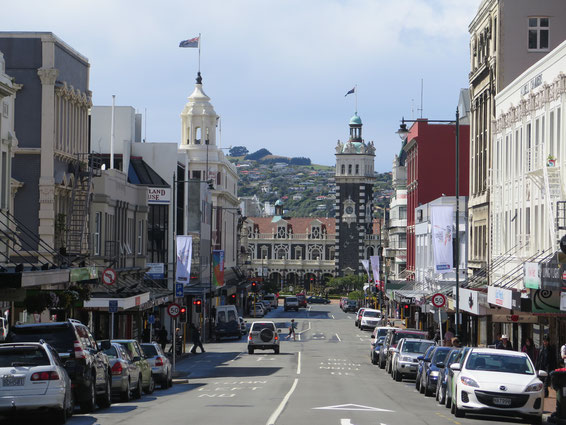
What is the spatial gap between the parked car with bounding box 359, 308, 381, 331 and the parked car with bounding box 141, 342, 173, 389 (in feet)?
182

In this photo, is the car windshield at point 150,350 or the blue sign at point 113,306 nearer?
the car windshield at point 150,350

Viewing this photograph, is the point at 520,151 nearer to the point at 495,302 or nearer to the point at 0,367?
the point at 495,302

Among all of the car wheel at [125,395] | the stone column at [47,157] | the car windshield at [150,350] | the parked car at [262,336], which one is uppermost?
the stone column at [47,157]

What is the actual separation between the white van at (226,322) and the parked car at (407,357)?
3616 centimetres

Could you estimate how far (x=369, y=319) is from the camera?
88625 mm

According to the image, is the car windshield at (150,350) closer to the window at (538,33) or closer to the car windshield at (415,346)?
the car windshield at (415,346)

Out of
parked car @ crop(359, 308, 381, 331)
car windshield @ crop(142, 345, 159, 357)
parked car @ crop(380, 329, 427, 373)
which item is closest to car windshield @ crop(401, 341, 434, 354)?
parked car @ crop(380, 329, 427, 373)

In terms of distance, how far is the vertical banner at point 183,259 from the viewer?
55281 millimetres

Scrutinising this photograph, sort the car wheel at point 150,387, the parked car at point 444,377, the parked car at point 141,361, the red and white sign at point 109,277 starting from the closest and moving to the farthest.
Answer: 1. the parked car at point 444,377
2. the parked car at point 141,361
3. the car wheel at point 150,387
4. the red and white sign at point 109,277

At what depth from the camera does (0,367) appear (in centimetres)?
1912

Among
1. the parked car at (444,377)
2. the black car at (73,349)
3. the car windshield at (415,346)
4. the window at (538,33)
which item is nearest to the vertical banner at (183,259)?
the car windshield at (415,346)

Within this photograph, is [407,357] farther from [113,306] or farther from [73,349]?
[73,349]

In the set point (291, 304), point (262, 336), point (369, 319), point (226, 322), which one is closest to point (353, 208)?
point (291, 304)

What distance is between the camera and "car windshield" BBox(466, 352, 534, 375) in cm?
2381
